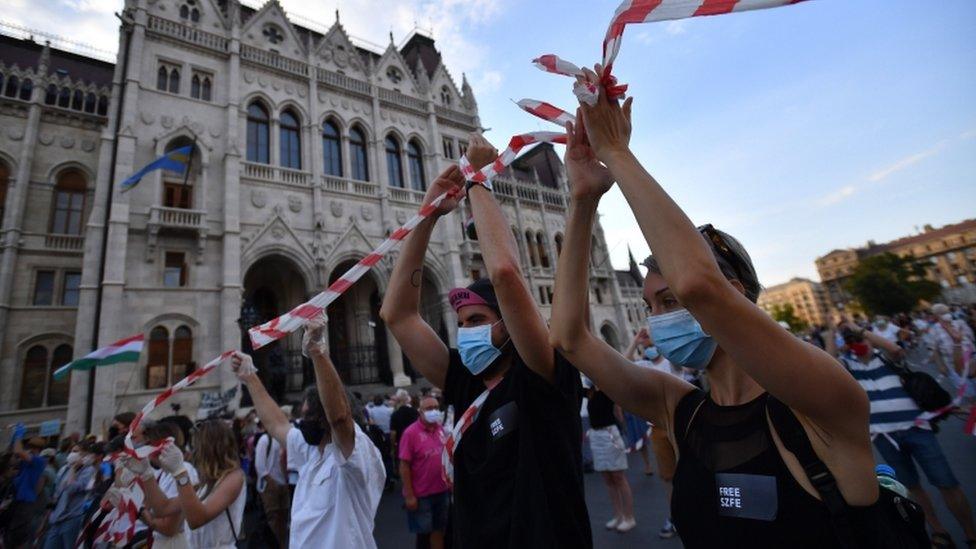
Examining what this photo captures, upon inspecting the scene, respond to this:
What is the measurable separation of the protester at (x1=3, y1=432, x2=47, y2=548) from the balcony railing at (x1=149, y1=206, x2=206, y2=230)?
390 inches

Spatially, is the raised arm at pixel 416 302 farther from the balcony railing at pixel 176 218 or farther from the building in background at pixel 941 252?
the building in background at pixel 941 252

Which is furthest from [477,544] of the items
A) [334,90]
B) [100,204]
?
[334,90]

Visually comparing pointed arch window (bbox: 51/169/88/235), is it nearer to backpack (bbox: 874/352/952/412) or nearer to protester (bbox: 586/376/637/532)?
protester (bbox: 586/376/637/532)

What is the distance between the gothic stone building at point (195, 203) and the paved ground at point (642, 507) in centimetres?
993

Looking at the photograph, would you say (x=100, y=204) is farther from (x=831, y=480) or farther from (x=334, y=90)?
(x=831, y=480)

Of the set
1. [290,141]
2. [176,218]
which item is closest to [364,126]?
[290,141]

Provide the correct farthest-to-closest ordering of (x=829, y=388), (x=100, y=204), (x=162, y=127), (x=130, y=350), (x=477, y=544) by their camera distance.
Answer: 1. (x=162, y=127)
2. (x=100, y=204)
3. (x=130, y=350)
4. (x=477, y=544)
5. (x=829, y=388)

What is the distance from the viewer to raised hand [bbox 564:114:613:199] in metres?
1.34

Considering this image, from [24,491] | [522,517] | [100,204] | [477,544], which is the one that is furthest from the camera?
[100,204]

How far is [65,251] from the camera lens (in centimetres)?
1483

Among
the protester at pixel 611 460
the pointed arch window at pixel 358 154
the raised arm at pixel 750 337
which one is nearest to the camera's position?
the raised arm at pixel 750 337

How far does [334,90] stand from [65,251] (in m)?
11.8

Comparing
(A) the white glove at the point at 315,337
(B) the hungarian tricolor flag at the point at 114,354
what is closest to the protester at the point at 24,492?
(B) the hungarian tricolor flag at the point at 114,354

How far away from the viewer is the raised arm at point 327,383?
229cm
